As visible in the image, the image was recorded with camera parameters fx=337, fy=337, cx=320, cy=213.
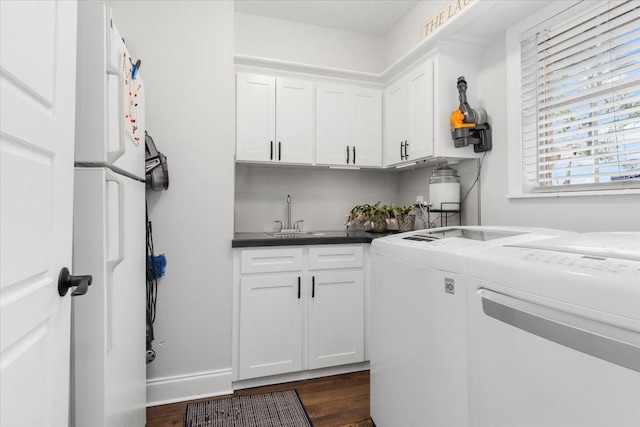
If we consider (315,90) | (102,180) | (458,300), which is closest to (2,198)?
(102,180)

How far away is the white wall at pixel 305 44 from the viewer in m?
2.81

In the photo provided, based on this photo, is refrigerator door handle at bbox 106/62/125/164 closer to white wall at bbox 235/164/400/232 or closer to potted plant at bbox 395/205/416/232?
white wall at bbox 235/164/400/232

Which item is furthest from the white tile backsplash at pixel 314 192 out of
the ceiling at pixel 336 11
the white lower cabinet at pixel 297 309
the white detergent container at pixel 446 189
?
the ceiling at pixel 336 11

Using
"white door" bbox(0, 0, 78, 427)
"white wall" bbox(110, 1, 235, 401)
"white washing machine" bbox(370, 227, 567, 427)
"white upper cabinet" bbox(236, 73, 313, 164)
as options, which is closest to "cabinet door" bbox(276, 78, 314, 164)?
"white upper cabinet" bbox(236, 73, 313, 164)

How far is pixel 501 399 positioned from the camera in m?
0.93

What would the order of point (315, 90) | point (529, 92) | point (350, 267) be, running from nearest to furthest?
point (529, 92)
point (350, 267)
point (315, 90)

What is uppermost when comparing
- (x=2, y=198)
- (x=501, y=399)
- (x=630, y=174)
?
(x=630, y=174)

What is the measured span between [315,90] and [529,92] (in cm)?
145

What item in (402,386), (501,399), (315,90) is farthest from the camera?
(315,90)

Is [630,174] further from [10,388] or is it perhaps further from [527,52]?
[10,388]

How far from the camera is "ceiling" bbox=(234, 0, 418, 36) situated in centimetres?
266

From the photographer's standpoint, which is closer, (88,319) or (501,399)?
(501,399)

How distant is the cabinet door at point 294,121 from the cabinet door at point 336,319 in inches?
37.3

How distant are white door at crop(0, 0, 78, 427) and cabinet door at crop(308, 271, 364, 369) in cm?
157
